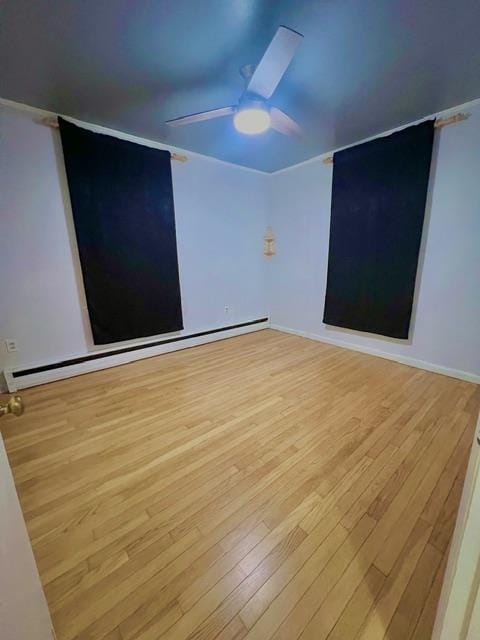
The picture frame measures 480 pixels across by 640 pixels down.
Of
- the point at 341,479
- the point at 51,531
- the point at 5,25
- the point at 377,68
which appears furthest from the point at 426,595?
the point at 5,25

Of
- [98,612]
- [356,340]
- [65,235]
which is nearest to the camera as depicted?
[98,612]

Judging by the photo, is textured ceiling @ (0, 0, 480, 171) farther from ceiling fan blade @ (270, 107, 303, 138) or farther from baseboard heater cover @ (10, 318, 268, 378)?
baseboard heater cover @ (10, 318, 268, 378)

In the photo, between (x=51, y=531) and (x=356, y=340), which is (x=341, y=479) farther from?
(x=356, y=340)

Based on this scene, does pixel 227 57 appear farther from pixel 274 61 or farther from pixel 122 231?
pixel 122 231

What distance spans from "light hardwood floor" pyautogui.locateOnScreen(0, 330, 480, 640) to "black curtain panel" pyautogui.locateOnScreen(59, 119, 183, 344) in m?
0.91

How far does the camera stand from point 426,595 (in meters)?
0.89

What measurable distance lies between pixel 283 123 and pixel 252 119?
0.26 meters

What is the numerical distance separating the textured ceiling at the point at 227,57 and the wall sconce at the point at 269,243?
5.39 feet

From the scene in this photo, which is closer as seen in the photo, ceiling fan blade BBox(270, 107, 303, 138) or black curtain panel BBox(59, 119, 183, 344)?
ceiling fan blade BBox(270, 107, 303, 138)

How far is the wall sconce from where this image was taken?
3930 millimetres

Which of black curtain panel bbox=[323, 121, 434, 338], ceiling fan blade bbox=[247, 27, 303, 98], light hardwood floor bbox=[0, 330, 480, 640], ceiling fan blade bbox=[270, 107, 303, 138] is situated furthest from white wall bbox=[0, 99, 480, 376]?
ceiling fan blade bbox=[247, 27, 303, 98]

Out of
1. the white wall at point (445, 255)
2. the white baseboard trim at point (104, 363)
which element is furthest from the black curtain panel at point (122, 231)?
the white wall at point (445, 255)

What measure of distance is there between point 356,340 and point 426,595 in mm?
2517

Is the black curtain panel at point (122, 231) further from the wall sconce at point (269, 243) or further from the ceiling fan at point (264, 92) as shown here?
the wall sconce at point (269, 243)
